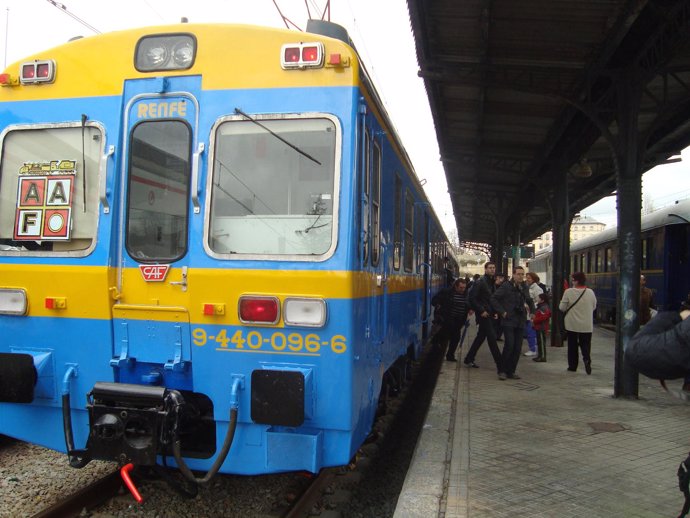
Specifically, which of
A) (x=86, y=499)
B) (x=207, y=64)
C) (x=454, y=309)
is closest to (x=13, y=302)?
(x=86, y=499)

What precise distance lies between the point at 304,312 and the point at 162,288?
96 centimetres

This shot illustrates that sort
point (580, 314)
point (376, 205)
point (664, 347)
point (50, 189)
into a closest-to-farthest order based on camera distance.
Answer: point (664, 347)
point (50, 189)
point (376, 205)
point (580, 314)

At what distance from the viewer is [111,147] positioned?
382 cm

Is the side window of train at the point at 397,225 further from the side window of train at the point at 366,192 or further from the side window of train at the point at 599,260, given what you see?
the side window of train at the point at 599,260

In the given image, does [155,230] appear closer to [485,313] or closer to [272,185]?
[272,185]

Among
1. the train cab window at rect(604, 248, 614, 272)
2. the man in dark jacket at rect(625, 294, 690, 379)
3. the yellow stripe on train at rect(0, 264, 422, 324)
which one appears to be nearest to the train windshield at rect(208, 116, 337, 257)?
the yellow stripe on train at rect(0, 264, 422, 324)

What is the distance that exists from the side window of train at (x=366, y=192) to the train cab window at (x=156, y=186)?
3.76 feet

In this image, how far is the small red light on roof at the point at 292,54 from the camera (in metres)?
3.69

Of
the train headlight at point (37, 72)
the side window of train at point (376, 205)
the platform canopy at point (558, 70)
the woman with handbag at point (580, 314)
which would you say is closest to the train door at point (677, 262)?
the platform canopy at point (558, 70)

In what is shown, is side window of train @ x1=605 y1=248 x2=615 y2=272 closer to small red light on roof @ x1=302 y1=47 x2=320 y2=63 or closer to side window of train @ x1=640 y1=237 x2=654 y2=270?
side window of train @ x1=640 y1=237 x2=654 y2=270

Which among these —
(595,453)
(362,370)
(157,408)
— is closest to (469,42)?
(595,453)

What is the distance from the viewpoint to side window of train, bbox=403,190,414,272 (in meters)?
6.43

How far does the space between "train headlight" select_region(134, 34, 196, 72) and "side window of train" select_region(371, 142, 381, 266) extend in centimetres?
144

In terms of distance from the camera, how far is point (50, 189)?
392 cm
